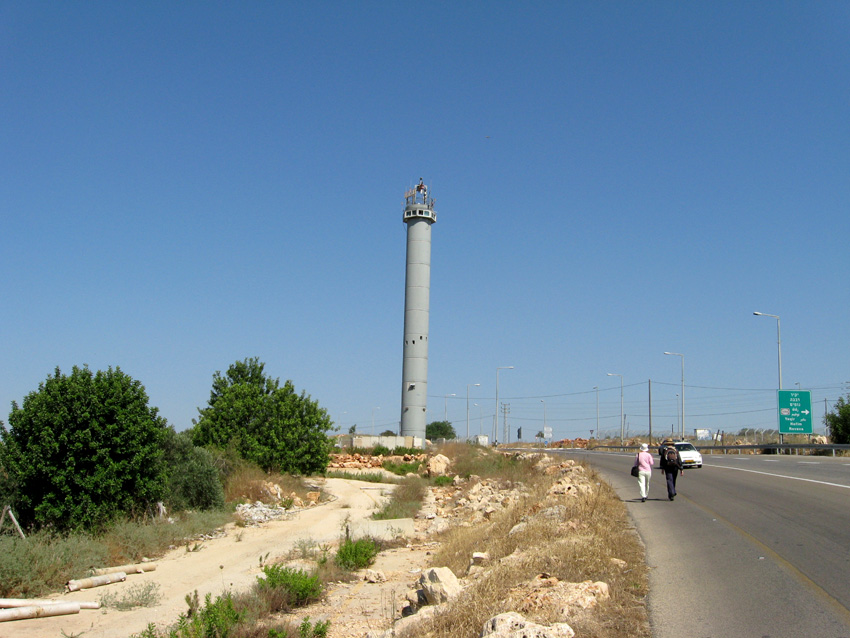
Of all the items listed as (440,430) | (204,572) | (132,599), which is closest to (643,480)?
(204,572)

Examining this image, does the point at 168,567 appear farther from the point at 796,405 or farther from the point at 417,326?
the point at 417,326

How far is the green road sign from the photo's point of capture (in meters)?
49.7

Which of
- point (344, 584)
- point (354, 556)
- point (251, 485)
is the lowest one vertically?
point (344, 584)

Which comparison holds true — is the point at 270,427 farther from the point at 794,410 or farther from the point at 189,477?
the point at 794,410

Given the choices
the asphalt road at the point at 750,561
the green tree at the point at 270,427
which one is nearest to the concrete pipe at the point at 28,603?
the asphalt road at the point at 750,561

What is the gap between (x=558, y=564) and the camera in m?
9.84

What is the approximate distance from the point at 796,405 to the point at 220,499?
133ft

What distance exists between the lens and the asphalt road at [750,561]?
26.0 ft

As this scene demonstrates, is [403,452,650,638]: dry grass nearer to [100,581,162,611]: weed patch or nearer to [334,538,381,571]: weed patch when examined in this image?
[334,538,381,571]: weed patch

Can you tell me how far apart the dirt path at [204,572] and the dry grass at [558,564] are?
313 cm

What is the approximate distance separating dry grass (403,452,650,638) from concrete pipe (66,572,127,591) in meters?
6.58

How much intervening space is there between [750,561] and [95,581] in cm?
1202

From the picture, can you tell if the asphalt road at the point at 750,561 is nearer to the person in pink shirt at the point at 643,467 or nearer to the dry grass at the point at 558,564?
the dry grass at the point at 558,564

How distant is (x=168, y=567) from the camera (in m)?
17.1
